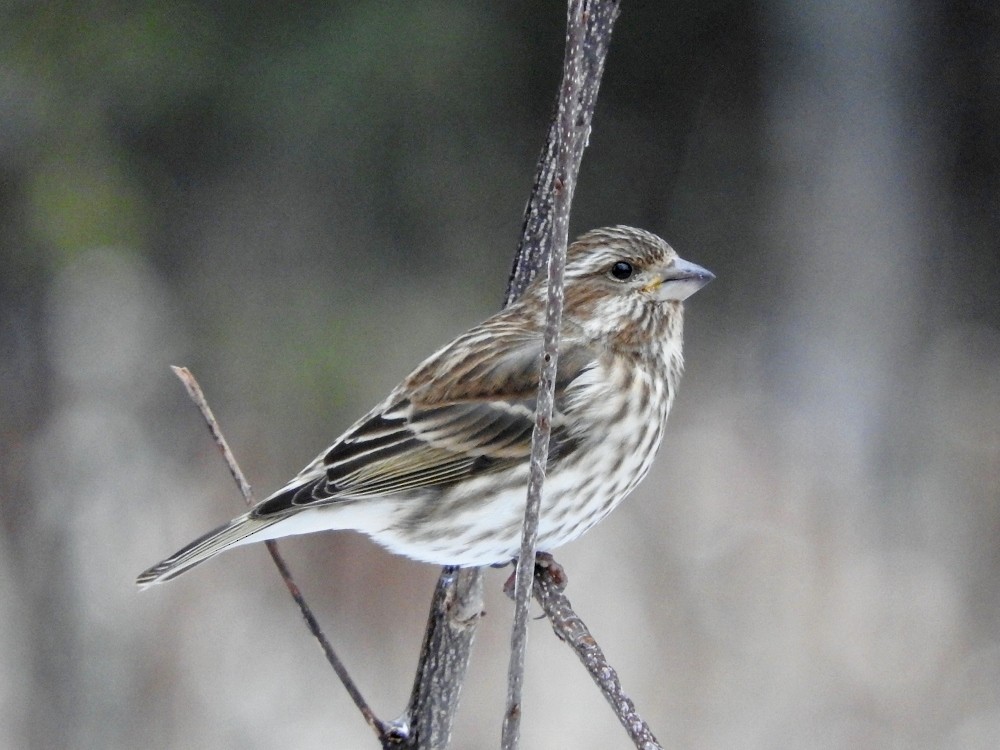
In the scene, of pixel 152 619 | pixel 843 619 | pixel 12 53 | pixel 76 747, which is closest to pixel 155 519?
pixel 152 619

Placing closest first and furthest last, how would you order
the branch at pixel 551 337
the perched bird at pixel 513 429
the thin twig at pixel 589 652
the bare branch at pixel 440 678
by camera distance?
the branch at pixel 551 337 → the thin twig at pixel 589 652 → the bare branch at pixel 440 678 → the perched bird at pixel 513 429

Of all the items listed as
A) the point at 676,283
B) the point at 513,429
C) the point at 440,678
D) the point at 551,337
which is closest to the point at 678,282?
the point at 676,283

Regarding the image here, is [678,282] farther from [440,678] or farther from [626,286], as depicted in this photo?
[440,678]

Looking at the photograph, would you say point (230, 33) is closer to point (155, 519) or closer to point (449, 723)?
point (155, 519)

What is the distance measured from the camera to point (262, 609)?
8.80 meters

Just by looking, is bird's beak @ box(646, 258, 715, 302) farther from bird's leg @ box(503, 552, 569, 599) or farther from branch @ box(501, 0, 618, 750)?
branch @ box(501, 0, 618, 750)

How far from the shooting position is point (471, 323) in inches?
404

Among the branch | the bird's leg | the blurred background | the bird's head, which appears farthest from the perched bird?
the blurred background

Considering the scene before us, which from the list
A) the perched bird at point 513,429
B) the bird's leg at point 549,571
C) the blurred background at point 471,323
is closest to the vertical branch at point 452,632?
the bird's leg at point 549,571

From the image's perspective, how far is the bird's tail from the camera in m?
3.83

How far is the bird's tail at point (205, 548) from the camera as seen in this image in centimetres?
383

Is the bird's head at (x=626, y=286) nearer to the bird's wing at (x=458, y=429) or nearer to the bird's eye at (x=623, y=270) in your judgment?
the bird's eye at (x=623, y=270)

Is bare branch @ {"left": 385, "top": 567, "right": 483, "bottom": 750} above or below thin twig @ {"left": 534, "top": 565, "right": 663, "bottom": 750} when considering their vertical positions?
below

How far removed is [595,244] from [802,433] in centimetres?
649
